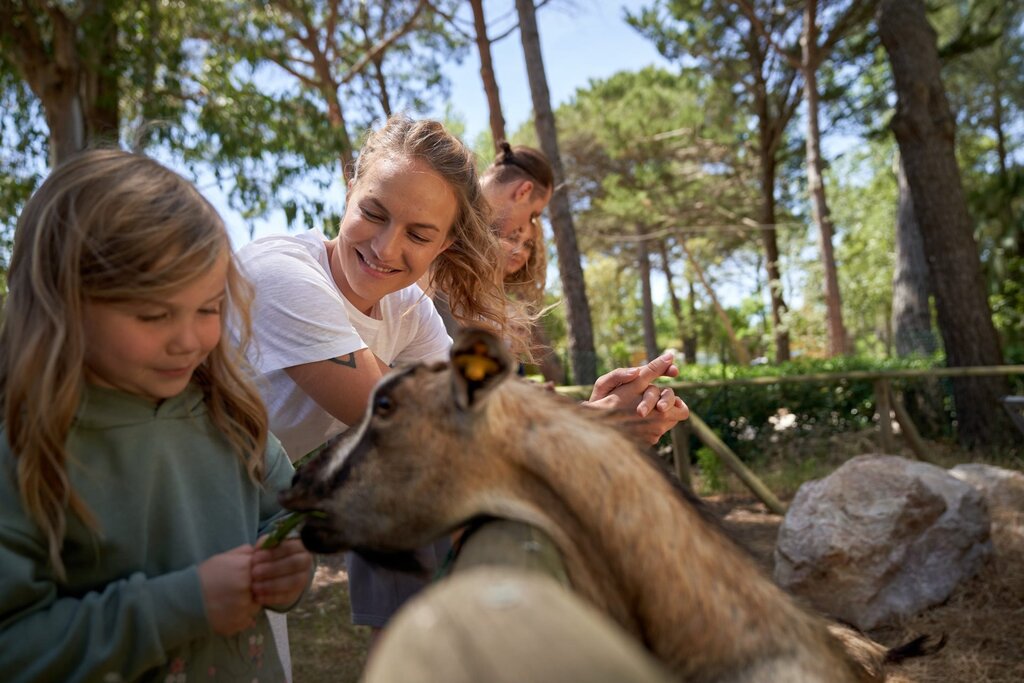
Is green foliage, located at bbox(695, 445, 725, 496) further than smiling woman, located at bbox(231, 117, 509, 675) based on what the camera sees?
Yes

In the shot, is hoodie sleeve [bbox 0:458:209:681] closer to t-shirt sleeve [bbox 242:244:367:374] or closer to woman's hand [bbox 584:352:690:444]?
t-shirt sleeve [bbox 242:244:367:374]

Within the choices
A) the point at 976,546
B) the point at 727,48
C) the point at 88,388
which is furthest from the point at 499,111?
the point at 727,48

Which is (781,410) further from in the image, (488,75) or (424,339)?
(424,339)

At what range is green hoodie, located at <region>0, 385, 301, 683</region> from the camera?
170 centimetres

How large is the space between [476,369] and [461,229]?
1975 mm

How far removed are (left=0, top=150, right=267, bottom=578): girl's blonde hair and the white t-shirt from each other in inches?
17.4

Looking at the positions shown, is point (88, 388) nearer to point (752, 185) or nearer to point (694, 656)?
point (694, 656)

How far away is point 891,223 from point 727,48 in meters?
28.3

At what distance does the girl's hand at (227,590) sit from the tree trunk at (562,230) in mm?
10843

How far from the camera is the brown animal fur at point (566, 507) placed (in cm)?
162

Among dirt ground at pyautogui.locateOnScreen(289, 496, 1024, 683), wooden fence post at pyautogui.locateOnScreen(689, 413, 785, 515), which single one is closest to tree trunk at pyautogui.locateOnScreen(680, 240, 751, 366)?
wooden fence post at pyautogui.locateOnScreen(689, 413, 785, 515)

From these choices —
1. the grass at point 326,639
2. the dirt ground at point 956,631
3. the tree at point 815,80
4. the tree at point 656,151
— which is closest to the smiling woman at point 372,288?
the dirt ground at point 956,631

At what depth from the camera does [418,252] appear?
3.24m

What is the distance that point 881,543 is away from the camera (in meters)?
6.20
